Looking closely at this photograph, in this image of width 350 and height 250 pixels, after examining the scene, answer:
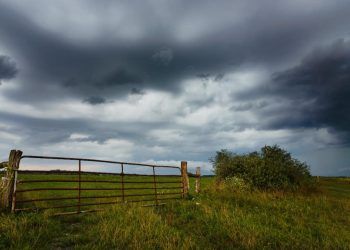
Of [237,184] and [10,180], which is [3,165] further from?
[237,184]

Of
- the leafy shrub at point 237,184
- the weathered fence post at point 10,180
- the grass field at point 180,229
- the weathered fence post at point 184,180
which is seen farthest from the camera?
the leafy shrub at point 237,184

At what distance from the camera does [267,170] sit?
2570 centimetres

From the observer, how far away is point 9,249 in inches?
325

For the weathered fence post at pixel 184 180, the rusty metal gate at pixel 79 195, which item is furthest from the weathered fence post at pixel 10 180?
Answer: the weathered fence post at pixel 184 180

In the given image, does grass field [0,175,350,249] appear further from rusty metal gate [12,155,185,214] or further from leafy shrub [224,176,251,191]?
leafy shrub [224,176,251,191]

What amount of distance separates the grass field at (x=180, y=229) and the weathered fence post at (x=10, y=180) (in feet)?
2.15

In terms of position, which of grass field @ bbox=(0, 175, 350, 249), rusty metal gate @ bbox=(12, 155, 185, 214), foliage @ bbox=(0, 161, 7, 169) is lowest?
grass field @ bbox=(0, 175, 350, 249)

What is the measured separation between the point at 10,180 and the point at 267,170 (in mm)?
19252

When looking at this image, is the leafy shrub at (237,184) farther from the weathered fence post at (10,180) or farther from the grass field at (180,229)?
the weathered fence post at (10,180)

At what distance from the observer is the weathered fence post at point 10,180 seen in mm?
11453

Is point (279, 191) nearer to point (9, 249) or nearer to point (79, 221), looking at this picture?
point (79, 221)

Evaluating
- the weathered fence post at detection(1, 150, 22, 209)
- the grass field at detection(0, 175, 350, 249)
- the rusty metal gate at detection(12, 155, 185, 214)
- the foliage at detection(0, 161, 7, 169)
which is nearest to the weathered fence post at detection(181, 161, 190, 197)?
the rusty metal gate at detection(12, 155, 185, 214)

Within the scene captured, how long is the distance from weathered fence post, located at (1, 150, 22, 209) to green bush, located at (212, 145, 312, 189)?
1795 centimetres

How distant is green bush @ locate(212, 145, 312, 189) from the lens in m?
25.3
